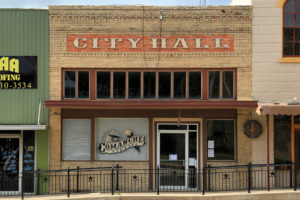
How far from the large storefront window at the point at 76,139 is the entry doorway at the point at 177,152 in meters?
2.50

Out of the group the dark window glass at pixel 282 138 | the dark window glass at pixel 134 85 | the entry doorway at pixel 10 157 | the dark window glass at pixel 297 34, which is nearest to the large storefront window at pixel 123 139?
the dark window glass at pixel 134 85

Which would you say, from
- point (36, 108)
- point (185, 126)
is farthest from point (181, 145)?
point (36, 108)

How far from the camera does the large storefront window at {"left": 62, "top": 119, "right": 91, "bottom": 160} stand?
43.0 ft

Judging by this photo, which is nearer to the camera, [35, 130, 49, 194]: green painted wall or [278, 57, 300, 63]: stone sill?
[278, 57, 300, 63]: stone sill

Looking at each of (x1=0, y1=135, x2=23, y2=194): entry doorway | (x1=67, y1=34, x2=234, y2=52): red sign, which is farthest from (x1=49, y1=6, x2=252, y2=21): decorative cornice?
(x1=0, y1=135, x2=23, y2=194): entry doorway

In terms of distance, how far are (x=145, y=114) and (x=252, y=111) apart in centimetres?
369

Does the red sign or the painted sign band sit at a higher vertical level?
the red sign

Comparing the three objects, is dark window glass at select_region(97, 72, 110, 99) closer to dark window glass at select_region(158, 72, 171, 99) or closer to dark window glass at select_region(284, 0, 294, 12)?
dark window glass at select_region(158, 72, 171, 99)

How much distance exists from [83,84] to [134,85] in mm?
1803

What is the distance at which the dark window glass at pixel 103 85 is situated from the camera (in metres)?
13.2

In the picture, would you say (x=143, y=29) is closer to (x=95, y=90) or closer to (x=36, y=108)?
(x=95, y=90)

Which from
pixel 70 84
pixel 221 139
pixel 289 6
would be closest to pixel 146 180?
pixel 221 139

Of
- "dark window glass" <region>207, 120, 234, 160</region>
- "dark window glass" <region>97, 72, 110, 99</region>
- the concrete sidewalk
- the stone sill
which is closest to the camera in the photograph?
the concrete sidewalk

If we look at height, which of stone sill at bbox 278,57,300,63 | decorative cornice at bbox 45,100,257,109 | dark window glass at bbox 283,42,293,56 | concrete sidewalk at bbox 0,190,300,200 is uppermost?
dark window glass at bbox 283,42,293,56
